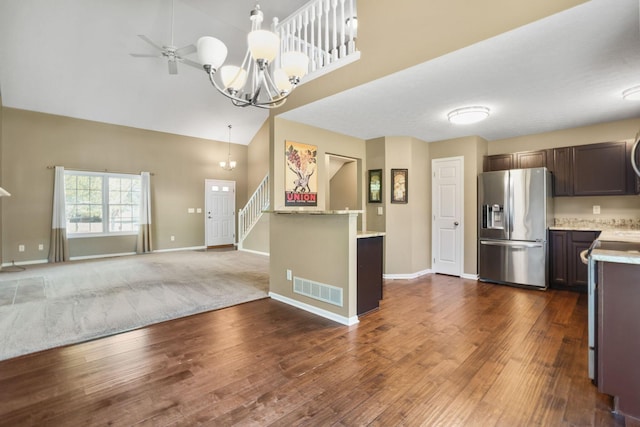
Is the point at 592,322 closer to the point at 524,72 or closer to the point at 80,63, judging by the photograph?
the point at 524,72

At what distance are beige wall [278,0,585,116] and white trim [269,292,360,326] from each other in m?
2.40

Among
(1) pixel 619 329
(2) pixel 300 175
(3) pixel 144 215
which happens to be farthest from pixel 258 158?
(1) pixel 619 329

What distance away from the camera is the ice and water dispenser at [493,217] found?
15.0 feet

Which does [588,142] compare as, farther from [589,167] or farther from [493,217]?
[493,217]

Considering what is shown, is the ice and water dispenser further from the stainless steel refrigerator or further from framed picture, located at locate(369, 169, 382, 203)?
framed picture, located at locate(369, 169, 382, 203)

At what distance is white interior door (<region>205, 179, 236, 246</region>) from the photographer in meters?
8.44

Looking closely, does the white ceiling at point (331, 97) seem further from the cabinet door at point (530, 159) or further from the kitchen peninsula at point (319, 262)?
the kitchen peninsula at point (319, 262)

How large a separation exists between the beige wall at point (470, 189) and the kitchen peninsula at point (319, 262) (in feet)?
7.62

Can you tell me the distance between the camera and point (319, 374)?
6.88ft

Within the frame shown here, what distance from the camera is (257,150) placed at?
893cm

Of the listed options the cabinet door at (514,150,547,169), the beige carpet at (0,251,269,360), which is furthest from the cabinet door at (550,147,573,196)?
the beige carpet at (0,251,269,360)

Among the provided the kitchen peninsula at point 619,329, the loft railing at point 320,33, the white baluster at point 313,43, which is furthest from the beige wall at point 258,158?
the kitchen peninsula at point 619,329

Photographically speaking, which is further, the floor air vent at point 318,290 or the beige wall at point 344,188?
the beige wall at point 344,188

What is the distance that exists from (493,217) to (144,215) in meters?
7.58
